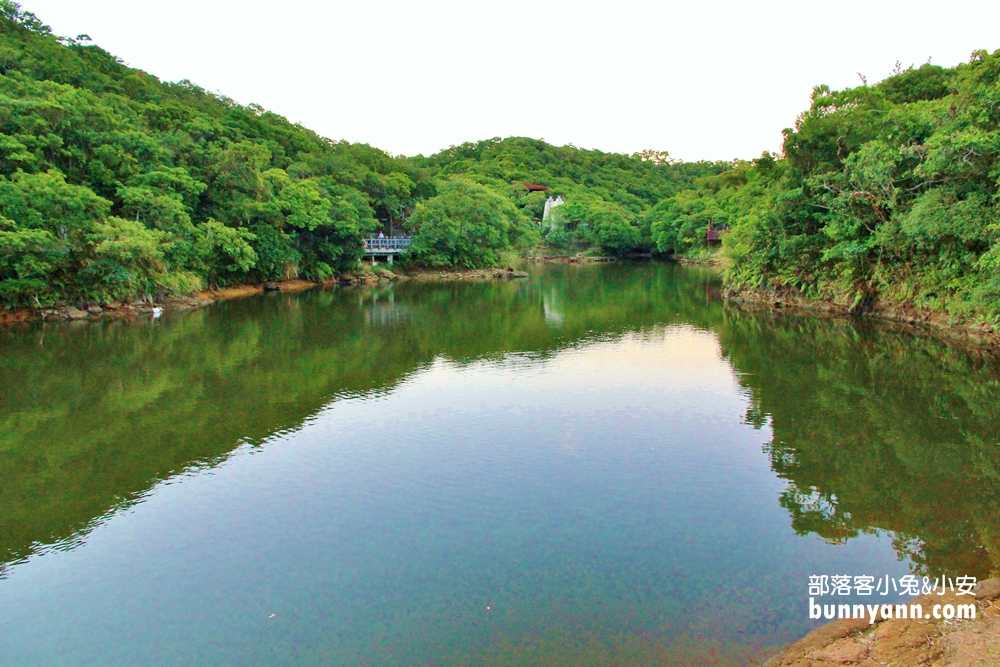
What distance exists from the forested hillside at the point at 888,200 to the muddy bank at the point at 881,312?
0.81 ft

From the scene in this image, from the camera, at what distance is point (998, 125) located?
15562 mm

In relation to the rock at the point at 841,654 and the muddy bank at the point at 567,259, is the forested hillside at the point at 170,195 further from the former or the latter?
the rock at the point at 841,654

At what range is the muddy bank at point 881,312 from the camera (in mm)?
17312

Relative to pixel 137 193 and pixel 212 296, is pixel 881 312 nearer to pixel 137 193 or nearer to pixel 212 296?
pixel 137 193

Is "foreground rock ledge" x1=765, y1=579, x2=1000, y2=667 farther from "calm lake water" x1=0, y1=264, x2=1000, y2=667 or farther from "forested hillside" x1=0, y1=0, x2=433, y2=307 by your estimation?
"forested hillside" x1=0, y1=0, x2=433, y2=307

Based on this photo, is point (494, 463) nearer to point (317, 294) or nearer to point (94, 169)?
point (94, 169)

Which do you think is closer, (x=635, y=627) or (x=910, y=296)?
(x=635, y=627)

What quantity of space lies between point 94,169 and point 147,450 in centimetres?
1958

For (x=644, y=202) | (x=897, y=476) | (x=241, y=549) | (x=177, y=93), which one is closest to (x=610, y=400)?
(x=897, y=476)

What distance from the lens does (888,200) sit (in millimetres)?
19312

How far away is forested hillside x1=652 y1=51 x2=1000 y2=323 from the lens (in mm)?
16047

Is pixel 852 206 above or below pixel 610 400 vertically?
above

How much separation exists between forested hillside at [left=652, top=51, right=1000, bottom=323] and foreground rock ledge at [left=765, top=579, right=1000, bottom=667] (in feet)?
40.0

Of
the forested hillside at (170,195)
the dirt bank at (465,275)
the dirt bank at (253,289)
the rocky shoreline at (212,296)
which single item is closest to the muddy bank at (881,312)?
the dirt bank at (465,275)
